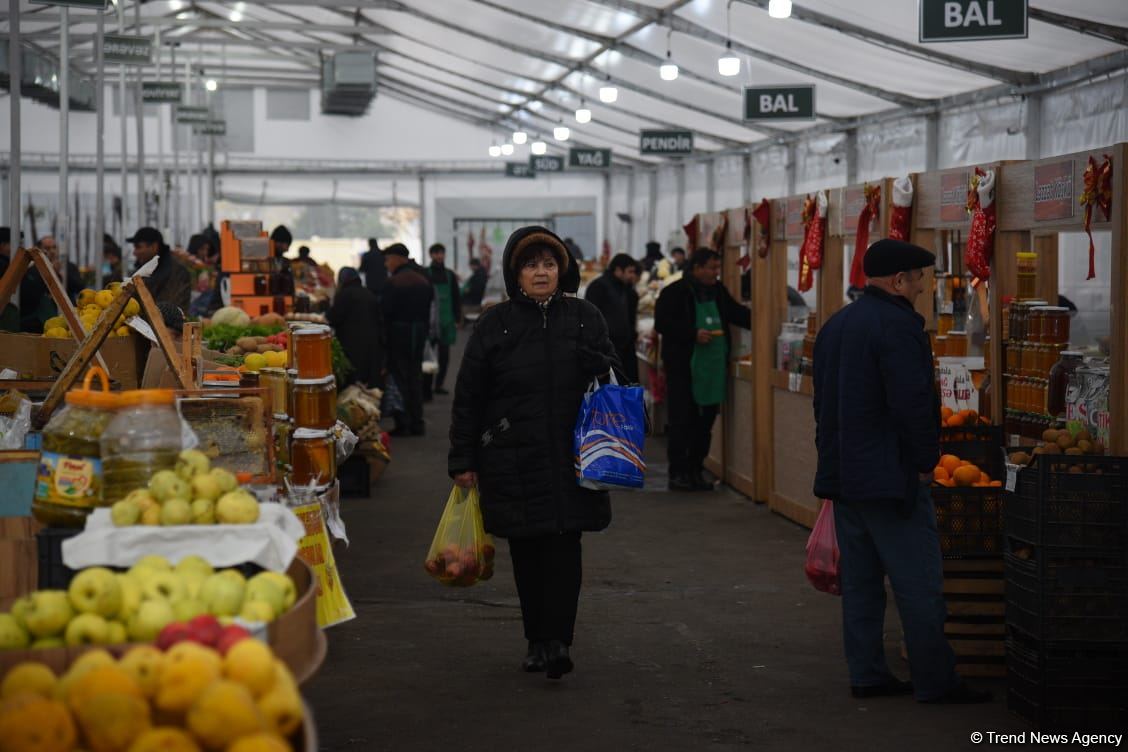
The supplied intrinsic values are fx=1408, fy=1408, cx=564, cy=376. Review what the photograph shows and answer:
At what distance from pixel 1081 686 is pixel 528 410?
86.0 inches

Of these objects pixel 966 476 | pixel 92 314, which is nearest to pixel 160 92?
pixel 92 314

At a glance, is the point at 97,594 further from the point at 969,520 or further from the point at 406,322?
the point at 406,322

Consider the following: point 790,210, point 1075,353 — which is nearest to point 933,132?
point 790,210

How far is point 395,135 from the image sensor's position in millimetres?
35750

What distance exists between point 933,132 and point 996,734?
12.5m

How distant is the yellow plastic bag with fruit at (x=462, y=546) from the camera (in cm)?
553

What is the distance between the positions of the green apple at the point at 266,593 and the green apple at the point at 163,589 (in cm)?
13

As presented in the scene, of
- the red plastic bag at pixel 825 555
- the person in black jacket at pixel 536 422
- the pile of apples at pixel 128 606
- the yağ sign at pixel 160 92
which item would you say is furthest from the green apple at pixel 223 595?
the yağ sign at pixel 160 92

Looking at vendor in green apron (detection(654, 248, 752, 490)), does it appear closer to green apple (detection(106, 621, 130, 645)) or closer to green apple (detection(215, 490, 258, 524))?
green apple (detection(215, 490, 258, 524))

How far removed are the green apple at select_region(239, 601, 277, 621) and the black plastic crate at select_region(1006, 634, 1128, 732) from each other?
295 cm

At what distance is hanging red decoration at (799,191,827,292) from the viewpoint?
858 centimetres

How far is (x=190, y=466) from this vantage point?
129 inches

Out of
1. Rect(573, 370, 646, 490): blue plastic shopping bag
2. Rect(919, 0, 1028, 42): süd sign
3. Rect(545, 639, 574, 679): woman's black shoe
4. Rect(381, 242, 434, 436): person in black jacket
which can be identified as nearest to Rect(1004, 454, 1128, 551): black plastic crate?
Rect(573, 370, 646, 490): blue plastic shopping bag

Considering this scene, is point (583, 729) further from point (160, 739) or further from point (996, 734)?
point (160, 739)
